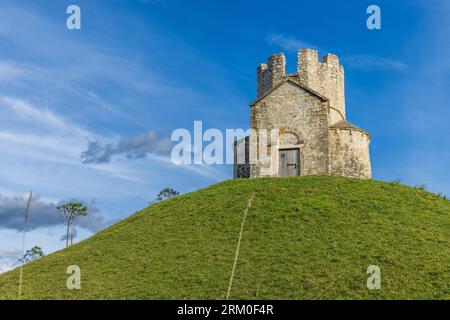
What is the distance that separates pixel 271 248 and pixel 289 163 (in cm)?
1463

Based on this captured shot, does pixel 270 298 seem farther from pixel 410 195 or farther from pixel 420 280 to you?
pixel 410 195

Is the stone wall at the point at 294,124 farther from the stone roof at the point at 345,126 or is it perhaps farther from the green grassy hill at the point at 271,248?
the green grassy hill at the point at 271,248

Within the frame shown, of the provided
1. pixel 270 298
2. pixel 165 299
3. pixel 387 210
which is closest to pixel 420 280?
pixel 270 298

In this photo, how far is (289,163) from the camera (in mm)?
38562

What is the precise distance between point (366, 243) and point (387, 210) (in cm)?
524

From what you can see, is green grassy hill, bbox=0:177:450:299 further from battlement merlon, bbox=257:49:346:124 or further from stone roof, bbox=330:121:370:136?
battlement merlon, bbox=257:49:346:124

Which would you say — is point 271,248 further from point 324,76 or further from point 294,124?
point 324,76

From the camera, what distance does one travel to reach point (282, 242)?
2536cm

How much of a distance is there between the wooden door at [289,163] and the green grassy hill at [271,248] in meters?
3.80

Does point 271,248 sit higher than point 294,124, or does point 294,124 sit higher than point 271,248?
point 294,124

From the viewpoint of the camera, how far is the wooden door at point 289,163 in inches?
1511

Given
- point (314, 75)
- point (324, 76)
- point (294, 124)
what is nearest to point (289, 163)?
point (294, 124)

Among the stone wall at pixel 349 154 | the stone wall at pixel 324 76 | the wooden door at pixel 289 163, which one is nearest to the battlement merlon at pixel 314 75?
the stone wall at pixel 324 76
